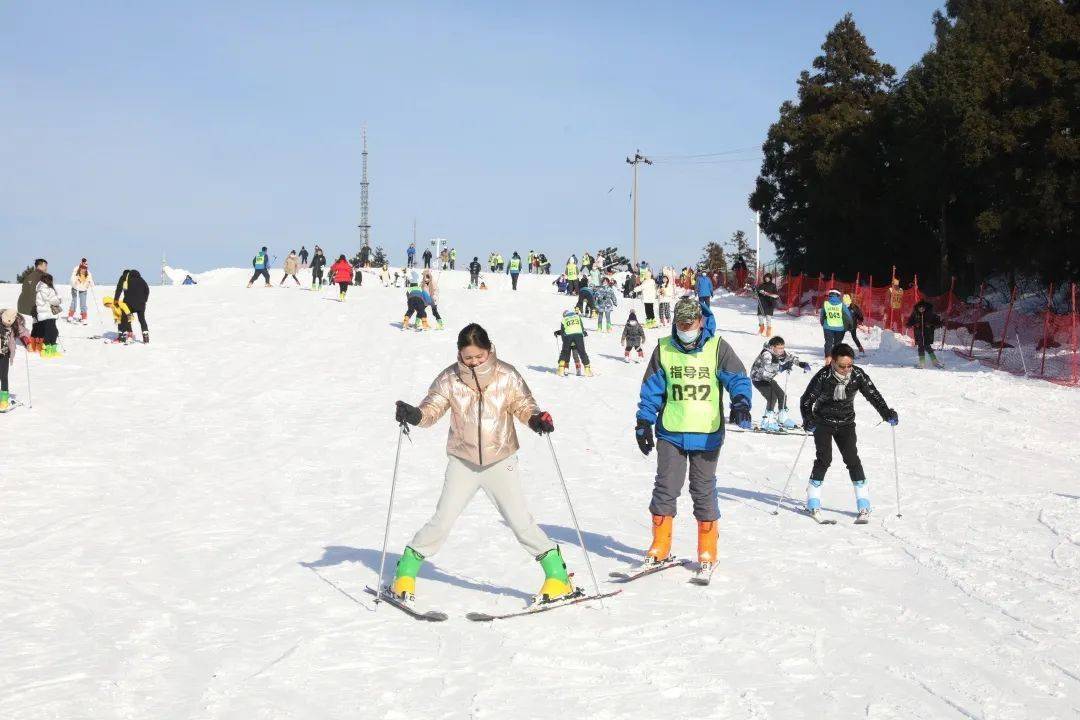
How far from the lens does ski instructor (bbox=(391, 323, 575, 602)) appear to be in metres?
6.36

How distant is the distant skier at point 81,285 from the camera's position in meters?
26.0

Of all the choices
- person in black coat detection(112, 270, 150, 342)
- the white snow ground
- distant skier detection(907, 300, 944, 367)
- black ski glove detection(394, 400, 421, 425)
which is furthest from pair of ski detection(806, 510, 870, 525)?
person in black coat detection(112, 270, 150, 342)

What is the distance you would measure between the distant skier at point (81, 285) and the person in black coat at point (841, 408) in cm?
2135

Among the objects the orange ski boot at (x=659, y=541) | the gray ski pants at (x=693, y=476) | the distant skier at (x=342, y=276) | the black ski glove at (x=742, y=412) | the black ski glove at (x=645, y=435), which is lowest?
the orange ski boot at (x=659, y=541)

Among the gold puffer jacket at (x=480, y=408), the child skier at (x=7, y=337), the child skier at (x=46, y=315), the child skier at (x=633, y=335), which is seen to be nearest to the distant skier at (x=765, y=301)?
the child skier at (x=633, y=335)

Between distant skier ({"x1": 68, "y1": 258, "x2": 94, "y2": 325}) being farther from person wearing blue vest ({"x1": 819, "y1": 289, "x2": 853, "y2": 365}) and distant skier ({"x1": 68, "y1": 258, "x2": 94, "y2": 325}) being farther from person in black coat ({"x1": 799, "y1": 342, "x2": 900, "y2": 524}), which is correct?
person in black coat ({"x1": 799, "y1": 342, "x2": 900, "y2": 524})

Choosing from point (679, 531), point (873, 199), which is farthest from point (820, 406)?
point (873, 199)

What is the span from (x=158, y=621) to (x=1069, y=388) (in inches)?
676

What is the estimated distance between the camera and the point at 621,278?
1988 inches

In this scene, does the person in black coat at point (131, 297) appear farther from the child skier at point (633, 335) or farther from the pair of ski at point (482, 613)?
the pair of ski at point (482, 613)

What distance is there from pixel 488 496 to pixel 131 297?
1774cm

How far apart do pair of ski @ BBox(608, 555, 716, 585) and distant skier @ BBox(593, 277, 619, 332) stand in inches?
816

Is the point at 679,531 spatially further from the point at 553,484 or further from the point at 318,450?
the point at 318,450

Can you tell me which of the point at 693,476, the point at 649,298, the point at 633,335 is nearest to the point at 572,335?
the point at 633,335
